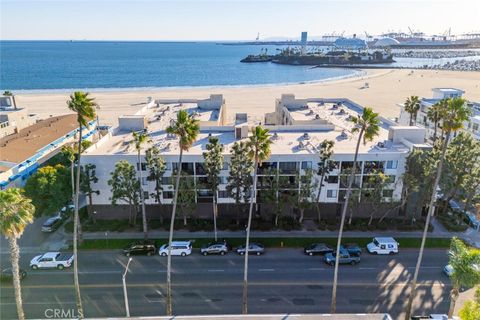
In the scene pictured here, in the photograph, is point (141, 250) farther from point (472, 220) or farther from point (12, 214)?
point (472, 220)

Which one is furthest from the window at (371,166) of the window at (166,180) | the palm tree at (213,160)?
the window at (166,180)

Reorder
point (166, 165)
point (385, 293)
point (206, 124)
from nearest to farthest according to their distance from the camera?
point (385, 293)
point (166, 165)
point (206, 124)

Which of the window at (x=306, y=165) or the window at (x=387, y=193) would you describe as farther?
the window at (x=306, y=165)

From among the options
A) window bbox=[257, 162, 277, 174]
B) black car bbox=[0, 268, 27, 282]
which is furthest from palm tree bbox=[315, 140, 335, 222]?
black car bbox=[0, 268, 27, 282]

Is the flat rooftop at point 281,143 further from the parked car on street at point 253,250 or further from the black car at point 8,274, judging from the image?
the black car at point 8,274

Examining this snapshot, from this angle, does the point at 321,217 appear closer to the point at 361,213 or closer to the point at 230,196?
the point at 361,213

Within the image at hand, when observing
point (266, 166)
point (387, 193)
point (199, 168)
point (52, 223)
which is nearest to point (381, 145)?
point (387, 193)

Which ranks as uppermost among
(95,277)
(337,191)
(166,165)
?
(166,165)

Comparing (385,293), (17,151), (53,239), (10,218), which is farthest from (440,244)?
(17,151)
